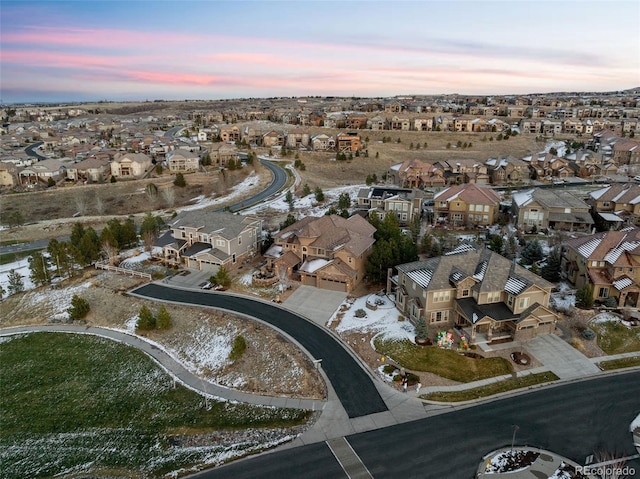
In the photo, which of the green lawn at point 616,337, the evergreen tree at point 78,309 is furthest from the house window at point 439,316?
the evergreen tree at point 78,309

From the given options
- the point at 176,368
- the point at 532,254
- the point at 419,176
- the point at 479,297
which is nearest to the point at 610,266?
the point at 532,254

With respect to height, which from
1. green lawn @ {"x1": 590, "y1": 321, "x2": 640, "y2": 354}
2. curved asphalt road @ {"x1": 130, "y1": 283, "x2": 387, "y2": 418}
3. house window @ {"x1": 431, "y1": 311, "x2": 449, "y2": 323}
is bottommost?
curved asphalt road @ {"x1": 130, "y1": 283, "x2": 387, "y2": 418}

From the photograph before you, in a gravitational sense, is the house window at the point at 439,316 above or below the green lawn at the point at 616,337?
above

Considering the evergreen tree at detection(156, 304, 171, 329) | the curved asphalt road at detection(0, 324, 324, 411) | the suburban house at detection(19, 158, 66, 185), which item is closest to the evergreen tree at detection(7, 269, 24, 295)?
the curved asphalt road at detection(0, 324, 324, 411)

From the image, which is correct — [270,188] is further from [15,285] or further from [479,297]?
[479,297]

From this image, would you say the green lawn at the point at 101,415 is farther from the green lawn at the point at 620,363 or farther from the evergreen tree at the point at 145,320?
the green lawn at the point at 620,363

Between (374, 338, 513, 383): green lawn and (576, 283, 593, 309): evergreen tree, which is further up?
(576, 283, 593, 309): evergreen tree

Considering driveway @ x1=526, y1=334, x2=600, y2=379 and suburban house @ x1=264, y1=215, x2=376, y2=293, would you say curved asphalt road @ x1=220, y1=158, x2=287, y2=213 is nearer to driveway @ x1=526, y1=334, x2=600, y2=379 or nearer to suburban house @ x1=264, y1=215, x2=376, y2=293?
suburban house @ x1=264, y1=215, x2=376, y2=293

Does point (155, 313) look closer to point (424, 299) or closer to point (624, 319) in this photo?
point (424, 299)
